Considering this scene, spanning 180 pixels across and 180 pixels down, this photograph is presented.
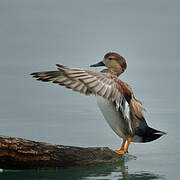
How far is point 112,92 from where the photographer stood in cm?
691

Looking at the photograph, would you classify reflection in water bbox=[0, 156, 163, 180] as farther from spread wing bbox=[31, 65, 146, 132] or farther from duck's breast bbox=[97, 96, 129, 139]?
spread wing bbox=[31, 65, 146, 132]

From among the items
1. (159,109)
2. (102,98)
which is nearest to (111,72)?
(102,98)

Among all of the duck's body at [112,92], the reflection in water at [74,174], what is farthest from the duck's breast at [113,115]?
the reflection in water at [74,174]

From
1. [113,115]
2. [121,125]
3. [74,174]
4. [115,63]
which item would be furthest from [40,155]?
[115,63]

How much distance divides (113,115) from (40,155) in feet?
4.03

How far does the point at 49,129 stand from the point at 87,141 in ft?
4.14

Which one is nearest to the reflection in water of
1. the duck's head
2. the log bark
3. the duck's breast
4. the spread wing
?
the log bark

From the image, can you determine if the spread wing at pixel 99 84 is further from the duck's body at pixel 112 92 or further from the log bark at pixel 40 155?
the log bark at pixel 40 155

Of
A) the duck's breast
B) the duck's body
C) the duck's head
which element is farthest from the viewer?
the duck's head

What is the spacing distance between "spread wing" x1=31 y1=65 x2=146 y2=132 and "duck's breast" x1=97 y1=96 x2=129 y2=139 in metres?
0.08

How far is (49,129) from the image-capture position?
A: 33.7 ft

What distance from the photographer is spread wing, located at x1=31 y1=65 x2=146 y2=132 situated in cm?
661

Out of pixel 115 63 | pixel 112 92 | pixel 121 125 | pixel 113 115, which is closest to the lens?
pixel 112 92

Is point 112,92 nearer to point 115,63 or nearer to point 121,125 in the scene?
point 121,125
